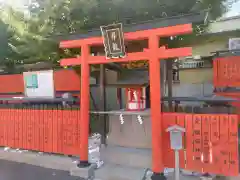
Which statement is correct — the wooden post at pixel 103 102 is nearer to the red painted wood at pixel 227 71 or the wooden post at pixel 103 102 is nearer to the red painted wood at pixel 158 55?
the red painted wood at pixel 158 55

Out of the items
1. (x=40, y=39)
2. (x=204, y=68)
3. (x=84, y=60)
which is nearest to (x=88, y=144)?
(x=84, y=60)

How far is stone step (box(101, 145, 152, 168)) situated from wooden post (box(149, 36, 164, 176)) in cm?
106

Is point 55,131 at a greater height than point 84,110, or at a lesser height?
lesser

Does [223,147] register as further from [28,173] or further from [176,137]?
[28,173]

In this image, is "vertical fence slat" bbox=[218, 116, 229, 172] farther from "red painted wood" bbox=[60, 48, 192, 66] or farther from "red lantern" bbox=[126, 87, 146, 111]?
"red lantern" bbox=[126, 87, 146, 111]

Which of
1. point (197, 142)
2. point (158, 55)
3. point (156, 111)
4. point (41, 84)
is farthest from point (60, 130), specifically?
point (197, 142)

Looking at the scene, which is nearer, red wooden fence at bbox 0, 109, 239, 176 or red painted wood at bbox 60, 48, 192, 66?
red wooden fence at bbox 0, 109, 239, 176

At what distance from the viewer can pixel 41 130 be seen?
7.07 m

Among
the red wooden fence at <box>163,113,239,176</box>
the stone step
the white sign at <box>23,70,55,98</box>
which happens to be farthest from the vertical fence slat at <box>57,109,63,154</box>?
the red wooden fence at <box>163,113,239,176</box>

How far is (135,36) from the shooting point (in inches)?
207

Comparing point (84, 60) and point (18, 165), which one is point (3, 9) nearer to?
point (84, 60)

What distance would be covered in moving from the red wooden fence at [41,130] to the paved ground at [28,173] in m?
0.64

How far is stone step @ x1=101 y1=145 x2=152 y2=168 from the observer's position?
5965mm

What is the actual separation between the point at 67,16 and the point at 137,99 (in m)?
3.80
